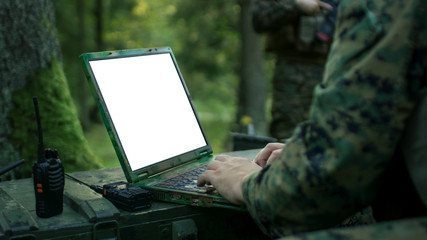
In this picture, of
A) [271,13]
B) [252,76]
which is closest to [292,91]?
[271,13]

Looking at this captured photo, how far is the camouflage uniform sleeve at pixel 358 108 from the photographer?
3.91 ft

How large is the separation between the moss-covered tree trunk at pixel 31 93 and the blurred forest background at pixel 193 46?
233 inches

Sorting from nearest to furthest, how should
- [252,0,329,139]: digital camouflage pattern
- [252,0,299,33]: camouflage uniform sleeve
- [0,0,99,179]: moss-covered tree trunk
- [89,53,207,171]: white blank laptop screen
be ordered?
[89,53,207,171]: white blank laptop screen < [0,0,99,179]: moss-covered tree trunk < [252,0,299,33]: camouflage uniform sleeve < [252,0,329,139]: digital camouflage pattern

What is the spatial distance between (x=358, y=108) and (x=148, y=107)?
1210 millimetres

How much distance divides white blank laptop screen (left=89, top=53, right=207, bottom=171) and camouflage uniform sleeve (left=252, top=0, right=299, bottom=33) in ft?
9.93

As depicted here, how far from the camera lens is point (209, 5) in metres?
13.3

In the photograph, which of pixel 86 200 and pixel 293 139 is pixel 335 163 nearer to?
pixel 293 139

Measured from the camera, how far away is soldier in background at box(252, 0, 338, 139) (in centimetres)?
557

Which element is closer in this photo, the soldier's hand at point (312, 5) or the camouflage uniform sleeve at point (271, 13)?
the soldier's hand at point (312, 5)

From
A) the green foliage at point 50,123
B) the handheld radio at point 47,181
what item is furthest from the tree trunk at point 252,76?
the handheld radio at point 47,181

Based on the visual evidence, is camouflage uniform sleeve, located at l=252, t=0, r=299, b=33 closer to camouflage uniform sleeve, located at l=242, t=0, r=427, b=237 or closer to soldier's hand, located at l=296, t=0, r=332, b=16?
soldier's hand, located at l=296, t=0, r=332, b=16

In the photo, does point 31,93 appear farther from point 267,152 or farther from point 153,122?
point 267,152

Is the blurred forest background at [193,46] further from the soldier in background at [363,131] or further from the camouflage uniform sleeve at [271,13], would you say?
the soldier in background at [363,131]

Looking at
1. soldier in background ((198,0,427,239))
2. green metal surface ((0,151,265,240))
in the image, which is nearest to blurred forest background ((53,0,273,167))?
green metal surface ((0,151,265,240))
